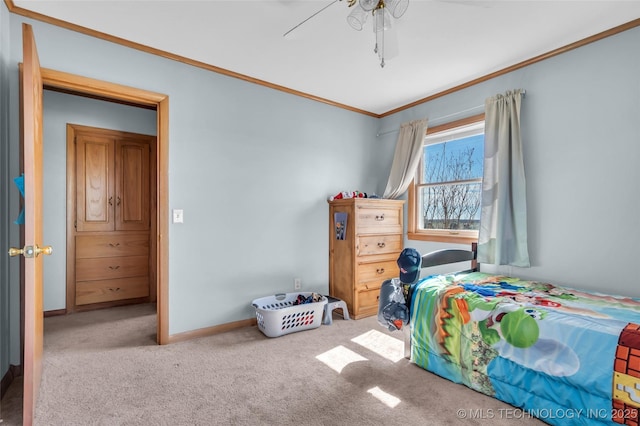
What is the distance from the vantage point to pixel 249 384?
6.83ft

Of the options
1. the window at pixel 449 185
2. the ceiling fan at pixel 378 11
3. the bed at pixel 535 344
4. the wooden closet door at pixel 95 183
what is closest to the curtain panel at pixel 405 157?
the window at pixel 449 185

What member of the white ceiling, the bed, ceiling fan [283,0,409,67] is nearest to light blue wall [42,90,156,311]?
the white ceiling

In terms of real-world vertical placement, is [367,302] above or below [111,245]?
below

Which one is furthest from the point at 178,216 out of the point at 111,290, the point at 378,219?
the point at 378,219

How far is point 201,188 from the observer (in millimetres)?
2912

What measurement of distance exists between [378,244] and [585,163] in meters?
1.93

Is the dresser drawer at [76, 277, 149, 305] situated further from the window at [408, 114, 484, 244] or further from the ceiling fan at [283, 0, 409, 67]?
the ceiling fan at [283, 0, 409, 67]

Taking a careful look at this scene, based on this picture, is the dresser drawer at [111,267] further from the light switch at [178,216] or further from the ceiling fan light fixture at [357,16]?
the ceiling fan light fixture at [357,16]

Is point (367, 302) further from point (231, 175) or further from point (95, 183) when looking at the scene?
point (95, 183)

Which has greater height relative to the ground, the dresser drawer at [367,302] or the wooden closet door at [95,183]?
the wooden closet door at [95,183]

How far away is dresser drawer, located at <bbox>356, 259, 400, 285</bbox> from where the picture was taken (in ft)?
11.4

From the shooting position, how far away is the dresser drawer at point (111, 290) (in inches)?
144

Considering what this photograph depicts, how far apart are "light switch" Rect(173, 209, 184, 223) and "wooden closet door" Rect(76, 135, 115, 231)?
64.0 inches

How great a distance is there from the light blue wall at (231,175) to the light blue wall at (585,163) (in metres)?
1.93
